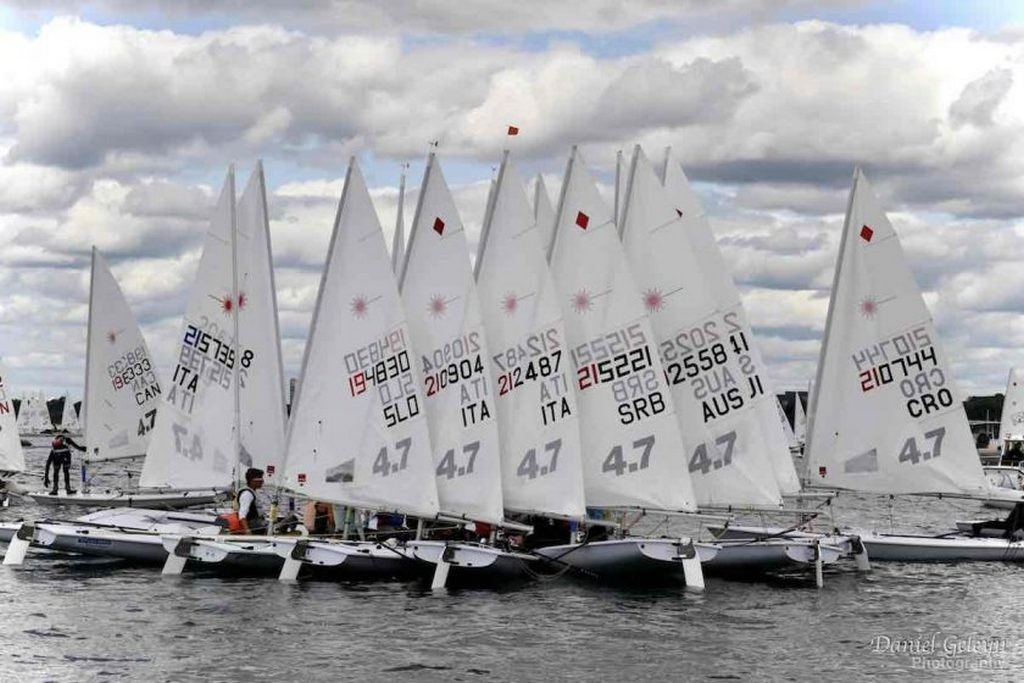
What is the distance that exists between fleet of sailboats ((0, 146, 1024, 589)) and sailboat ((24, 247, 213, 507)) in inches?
524

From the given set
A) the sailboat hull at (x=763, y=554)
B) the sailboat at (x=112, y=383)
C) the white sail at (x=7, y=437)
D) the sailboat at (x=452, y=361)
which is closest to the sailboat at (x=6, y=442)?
the white sail at (x=7, y=437)

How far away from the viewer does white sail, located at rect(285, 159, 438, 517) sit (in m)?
29.6

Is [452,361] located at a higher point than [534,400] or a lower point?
higher

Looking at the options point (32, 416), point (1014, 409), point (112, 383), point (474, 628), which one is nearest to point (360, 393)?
point (474, 628)

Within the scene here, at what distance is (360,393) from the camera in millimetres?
29891

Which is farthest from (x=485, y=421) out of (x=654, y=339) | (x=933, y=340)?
(x=933, y=340)

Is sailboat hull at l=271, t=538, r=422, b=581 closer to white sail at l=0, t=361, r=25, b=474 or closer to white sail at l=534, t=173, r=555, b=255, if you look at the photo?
white sail at l=534, t=173, r=555, b=255

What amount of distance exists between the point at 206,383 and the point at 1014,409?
6092 cm

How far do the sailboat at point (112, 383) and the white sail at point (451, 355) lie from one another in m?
20.1

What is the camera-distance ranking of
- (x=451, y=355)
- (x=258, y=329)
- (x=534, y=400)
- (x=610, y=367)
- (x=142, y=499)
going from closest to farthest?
(x=451, y=355) → (x=534, y=400) → (x=610, y=367) → (x=258, y=329) → (x=142, y=499)

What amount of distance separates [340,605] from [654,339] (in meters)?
8.48

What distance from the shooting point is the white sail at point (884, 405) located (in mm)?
35531

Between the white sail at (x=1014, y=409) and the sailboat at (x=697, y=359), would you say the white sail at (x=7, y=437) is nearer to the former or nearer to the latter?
the sailboat at (x=697, y=359)

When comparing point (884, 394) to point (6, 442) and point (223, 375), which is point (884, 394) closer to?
point (223, 375)
